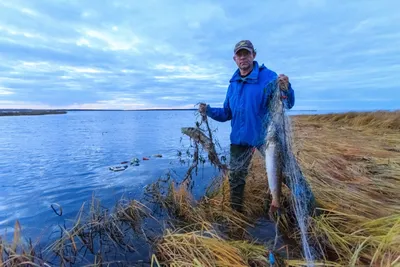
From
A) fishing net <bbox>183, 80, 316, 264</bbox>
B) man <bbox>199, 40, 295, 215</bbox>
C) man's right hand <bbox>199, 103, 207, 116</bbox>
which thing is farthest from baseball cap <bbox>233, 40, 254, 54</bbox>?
man's right hand <bbox>199, 103, 207, 116</bbox>

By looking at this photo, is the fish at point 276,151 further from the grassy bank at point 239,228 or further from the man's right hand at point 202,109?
the man's right hand at point 202,109

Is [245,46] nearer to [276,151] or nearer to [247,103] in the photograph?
[247,103]

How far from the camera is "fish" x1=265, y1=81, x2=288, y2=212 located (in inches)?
136

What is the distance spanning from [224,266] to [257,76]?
273 centimetres

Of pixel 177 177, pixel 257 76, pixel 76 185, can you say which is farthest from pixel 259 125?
pixel 76 185

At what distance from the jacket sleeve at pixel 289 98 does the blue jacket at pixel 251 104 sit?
4 centimetres

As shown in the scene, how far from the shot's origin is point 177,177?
364 inches

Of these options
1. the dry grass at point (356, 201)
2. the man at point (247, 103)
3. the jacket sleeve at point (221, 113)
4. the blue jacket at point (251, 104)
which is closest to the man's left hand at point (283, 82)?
the man at point (247, 103)

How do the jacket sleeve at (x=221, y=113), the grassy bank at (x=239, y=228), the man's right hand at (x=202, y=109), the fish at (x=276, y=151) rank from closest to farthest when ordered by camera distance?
1. the grassy bank at (x=239, y=228)
2. the fish at (x=276, y=151)
3. the man's right hand at (x=202, y=109)
4. the jacket sleeve at (x=221, y=113)

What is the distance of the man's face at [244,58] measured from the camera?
419 centimetres

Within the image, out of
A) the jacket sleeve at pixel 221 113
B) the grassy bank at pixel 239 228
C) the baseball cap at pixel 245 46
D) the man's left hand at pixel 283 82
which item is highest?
the baseball cap at pixel 245 46

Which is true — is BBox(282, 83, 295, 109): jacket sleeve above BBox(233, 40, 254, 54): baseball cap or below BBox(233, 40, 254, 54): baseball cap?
below

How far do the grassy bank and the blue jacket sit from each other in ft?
2.46

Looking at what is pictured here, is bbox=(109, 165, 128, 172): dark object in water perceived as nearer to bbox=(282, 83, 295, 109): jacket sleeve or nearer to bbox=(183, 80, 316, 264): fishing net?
bbox=(183, 80, 316, 264): fishing net
